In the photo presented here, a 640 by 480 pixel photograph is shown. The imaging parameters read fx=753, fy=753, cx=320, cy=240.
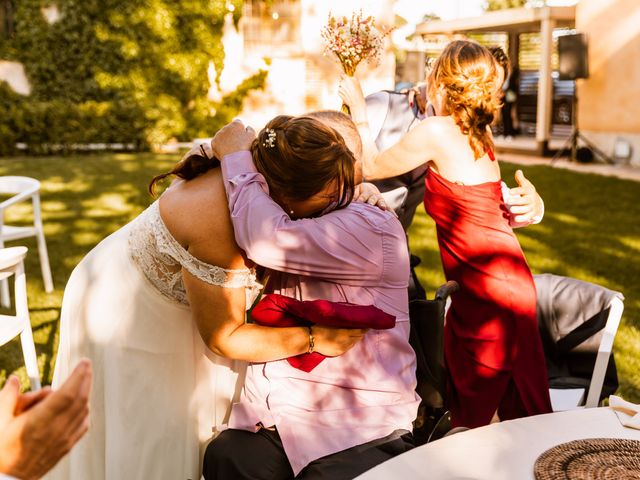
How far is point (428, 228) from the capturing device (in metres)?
8.52

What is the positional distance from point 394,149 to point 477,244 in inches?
20.8

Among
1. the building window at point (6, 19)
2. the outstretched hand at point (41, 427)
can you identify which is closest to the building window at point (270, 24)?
the building window at point (6, 19)

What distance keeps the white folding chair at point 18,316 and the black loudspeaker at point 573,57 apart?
1289 centimetres

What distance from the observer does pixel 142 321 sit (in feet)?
7.66

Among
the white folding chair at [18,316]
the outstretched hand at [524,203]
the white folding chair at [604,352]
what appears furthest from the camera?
the white folding chair at [18,316]

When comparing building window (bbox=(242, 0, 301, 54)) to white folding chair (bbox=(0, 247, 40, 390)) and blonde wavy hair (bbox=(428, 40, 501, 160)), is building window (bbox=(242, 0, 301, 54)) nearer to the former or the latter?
white folding chair (bbox=(0, 247, 40, 390))

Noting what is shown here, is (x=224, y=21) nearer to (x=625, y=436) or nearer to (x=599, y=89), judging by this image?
(x=599, y=89)

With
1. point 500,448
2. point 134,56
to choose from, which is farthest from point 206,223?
point 134,56

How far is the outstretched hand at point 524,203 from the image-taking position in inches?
122

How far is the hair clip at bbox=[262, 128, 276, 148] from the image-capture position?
214cm

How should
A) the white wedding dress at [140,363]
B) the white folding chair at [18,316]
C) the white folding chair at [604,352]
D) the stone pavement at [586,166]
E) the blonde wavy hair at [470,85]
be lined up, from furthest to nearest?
1. the stone pavement at [586,166]
2. the white folding chair at [18,316]
3. the blonde wavy hair at [470,85]
4. the white folding chair at [604,352]
5. the white wedding dress at [140,363]

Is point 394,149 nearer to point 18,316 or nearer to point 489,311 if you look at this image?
point 489,311

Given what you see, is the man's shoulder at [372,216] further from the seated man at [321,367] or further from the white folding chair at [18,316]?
the white folding chair at [18,316]

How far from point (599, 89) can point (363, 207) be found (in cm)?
1359
